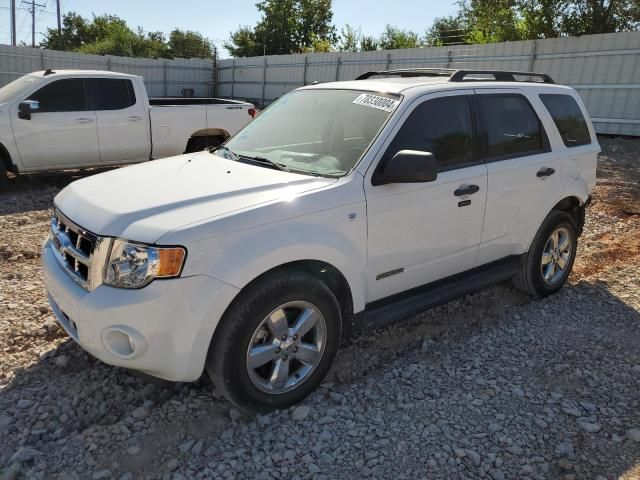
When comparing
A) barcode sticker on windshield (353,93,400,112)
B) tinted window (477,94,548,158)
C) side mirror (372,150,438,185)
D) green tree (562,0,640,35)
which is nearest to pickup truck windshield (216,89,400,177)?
barcode sticker on windshield (353,93,400,112)

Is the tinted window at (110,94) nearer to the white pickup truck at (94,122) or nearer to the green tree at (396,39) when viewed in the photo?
the white pickup truck at (94,122)

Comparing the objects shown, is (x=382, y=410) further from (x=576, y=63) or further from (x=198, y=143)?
(x=576, y=63)

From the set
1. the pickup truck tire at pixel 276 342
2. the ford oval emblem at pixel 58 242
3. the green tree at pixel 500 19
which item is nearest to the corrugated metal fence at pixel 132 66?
the green tree at pixel 500 19

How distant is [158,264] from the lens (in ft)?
8.43

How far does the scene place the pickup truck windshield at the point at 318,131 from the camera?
344 centimetres

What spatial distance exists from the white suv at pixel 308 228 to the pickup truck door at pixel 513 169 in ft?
0.05

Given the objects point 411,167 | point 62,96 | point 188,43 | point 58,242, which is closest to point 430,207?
point 411,167

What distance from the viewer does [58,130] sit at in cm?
822

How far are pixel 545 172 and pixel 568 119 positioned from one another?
2.48 feet

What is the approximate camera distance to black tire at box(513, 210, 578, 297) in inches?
182

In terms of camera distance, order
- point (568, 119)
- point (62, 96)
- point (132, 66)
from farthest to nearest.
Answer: point (132, 66)
point (62, 96)
point (568, 119)

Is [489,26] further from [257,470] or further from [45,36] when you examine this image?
[45,36]

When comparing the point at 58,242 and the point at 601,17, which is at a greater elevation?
the point at 601,17

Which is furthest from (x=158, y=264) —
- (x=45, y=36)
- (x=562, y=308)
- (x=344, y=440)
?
(x=45, y=36)
